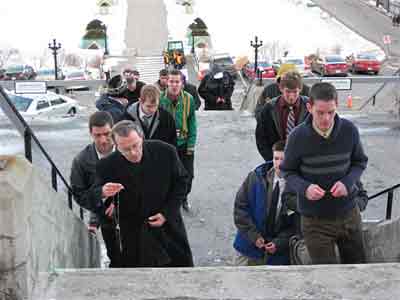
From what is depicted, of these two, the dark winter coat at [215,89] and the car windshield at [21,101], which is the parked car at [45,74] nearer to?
the car windshield at [21,101]

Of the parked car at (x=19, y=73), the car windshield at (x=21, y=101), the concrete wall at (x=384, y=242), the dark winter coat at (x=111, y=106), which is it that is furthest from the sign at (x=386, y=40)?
the concrete wall at (x=384, y=242)

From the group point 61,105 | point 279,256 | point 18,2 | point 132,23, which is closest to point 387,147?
point 279,256

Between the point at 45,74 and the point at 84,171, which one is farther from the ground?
the point at 84,171

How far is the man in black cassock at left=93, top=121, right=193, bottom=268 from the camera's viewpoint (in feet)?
13.0

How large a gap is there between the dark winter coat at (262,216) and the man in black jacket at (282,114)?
3.96 feet

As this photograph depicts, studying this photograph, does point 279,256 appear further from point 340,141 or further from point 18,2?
point 18,2

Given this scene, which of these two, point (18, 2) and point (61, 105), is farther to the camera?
point (18, 2)

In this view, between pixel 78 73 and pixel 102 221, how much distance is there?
89.0 ft

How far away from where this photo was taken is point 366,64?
109 ft

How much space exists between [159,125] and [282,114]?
1.17 metres

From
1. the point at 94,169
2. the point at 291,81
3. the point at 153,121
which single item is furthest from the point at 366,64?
the point at 94,169

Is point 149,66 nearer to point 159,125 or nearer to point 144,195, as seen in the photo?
point 159,125

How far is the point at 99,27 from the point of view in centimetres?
3462

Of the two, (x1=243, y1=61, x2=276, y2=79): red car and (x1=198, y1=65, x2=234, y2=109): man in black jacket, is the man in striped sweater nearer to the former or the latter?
(x1=198, y1=65, x2=234, y2=109): man in black jacket
